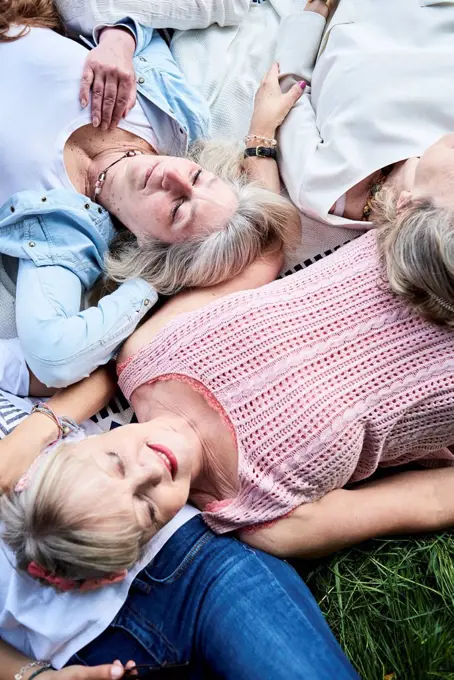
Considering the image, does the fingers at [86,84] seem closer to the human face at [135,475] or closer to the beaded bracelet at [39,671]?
the human face at [135,475]

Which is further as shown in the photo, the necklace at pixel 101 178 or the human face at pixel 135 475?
the necklace at pixel 101 178

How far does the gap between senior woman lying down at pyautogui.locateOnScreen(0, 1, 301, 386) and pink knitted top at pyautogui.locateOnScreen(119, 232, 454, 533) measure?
0.22 meters

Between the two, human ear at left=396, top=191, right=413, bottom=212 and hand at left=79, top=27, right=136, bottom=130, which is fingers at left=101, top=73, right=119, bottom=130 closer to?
hand at left=79, top=27, right=136, bottom=130

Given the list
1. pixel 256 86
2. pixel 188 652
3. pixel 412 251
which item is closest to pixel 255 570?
pixel 188 652

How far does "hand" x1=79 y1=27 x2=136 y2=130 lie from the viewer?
191 cm

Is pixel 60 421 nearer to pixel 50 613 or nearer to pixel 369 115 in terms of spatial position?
pixel 50 613

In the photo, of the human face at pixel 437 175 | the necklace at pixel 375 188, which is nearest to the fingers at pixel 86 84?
the necklace at pixel 375 188

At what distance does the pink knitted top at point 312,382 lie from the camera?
1479mm

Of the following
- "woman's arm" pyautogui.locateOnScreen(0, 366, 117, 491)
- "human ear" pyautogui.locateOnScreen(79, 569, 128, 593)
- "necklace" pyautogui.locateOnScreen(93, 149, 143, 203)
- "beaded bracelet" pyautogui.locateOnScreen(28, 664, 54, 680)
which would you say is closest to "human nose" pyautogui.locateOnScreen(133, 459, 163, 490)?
"human ear" pyautogui.locateOnScreen(79, 569, 128, 593)

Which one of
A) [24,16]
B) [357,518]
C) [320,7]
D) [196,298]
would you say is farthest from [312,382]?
[24,16]

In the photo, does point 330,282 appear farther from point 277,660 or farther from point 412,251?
point 277,660

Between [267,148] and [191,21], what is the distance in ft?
1.91

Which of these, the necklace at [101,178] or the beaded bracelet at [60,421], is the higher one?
the necklace at [101,178]

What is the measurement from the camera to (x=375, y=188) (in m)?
1.84
